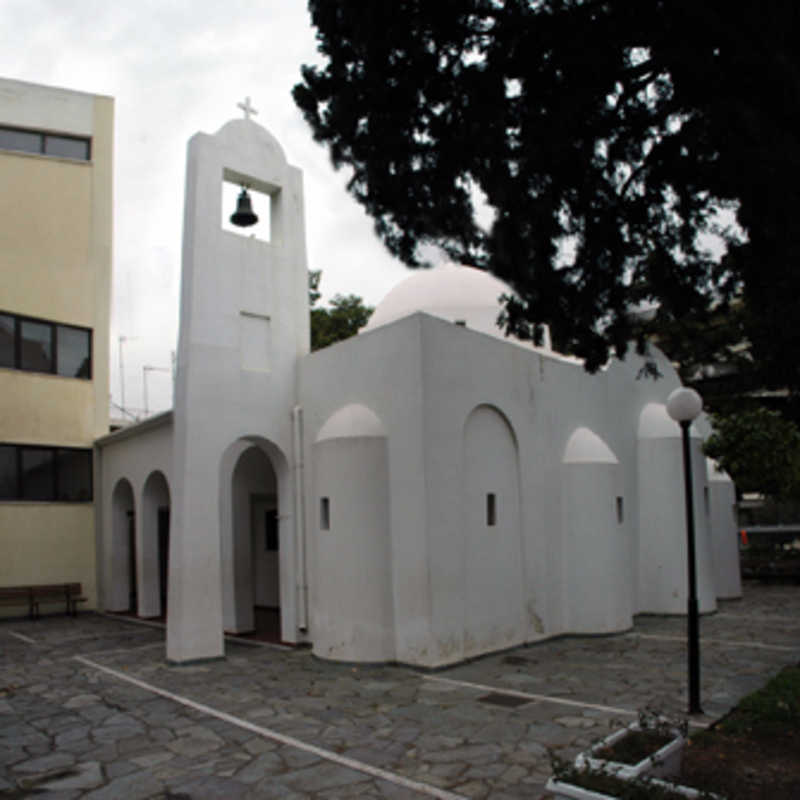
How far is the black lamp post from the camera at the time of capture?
25.1 feet

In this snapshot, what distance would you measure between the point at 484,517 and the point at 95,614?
10.9 meters

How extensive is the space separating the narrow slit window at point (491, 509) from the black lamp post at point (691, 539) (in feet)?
13.1

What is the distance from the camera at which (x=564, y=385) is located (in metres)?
13.6

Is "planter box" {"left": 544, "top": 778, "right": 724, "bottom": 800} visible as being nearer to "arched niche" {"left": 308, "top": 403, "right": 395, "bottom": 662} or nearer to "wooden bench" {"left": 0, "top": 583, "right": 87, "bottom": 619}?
"arched niche" {"left": 308, "top": 403, "right": 395, "bottom": 662}

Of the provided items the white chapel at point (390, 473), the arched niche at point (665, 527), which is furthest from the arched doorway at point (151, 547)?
the arched niche at point (665, 527)

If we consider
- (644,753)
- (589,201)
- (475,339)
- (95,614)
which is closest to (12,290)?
(95,614)

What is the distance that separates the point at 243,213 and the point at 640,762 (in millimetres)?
10213

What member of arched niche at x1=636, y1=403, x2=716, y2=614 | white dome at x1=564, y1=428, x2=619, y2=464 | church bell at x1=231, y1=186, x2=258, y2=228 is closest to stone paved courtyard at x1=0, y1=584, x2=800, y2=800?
arched niche at x1=636, y1=403, x2=716, y2=614

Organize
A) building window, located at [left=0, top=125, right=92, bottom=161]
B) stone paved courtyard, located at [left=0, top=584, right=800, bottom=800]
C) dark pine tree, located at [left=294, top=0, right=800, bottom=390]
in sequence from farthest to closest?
building window, located at [left=0, top=125, right=92, bottom=161]
stone paved courtyard, located at [left=0, top=584, right=800, bottom=800]
dark pine tree, located at [left=294, top=0, right=800, bottom=390]

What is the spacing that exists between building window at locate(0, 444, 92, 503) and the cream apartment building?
24 millimetres

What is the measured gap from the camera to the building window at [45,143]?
59.9 feet

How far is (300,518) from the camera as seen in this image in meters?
12.2

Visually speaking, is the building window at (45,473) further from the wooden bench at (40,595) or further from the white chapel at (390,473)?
the white chapel at (390,473)

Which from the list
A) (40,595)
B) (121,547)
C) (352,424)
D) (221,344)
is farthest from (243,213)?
(40,595)
